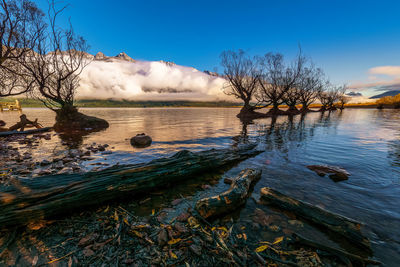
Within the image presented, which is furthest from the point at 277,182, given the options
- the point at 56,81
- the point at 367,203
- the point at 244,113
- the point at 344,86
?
the point at 344,86

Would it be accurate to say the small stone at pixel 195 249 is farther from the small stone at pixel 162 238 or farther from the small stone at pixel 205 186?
the small stone at pixel 205 186

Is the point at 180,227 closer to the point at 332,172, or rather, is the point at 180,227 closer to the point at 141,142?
the point at 332,172

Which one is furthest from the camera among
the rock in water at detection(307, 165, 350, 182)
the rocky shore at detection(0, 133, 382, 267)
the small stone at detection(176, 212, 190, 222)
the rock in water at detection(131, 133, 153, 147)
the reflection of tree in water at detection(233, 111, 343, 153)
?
the rock in water at detection(131, 133, 153, 147)

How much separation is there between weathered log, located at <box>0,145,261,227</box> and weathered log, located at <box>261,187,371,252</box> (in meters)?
2.55

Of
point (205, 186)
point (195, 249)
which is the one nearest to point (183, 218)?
point (195, 249)

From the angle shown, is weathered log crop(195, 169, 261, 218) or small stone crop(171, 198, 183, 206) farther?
small stone crop(171, 198, 183, 206)

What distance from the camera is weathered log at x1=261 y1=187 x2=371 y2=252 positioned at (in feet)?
8.52

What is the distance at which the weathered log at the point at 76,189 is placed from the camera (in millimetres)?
2721

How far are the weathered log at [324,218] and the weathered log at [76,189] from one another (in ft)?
8.36

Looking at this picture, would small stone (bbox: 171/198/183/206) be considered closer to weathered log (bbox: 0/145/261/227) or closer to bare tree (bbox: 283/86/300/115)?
weathered log (bbox: 0/145/261/227)

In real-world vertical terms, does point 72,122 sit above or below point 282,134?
above

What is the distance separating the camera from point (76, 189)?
328 cm

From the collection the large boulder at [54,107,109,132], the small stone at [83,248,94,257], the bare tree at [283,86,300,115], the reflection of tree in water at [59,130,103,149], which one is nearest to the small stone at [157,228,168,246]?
the small stone at [83,248,94,257]

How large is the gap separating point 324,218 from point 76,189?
200 inches
